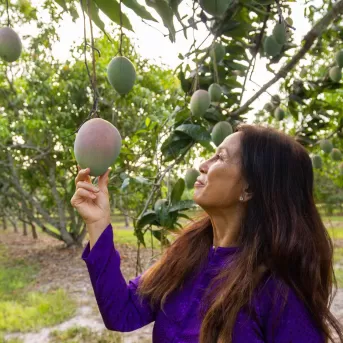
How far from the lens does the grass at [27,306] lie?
12.4 feet

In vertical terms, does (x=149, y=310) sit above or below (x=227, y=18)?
below

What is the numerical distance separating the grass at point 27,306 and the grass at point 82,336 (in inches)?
12.5

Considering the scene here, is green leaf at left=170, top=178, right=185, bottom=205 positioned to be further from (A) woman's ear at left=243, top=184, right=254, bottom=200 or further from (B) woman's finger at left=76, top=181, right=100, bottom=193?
(B) woman's finger at left=76, top=181, right=100, bottom=193

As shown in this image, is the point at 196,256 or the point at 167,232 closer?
the point at 196,256

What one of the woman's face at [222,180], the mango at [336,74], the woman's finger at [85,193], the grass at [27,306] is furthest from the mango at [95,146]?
the grass at [27,306]

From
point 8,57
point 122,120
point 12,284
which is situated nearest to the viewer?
point 8,57

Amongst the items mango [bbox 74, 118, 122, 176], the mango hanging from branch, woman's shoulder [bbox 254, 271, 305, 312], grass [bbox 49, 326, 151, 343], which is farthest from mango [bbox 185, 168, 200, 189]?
grass [bbox 49, 326, 151, 343]

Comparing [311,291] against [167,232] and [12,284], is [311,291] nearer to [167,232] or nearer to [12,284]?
[167,232]

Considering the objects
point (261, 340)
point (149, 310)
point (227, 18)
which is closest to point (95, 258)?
point (149, 310)

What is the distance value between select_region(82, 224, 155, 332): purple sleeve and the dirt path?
29 cm

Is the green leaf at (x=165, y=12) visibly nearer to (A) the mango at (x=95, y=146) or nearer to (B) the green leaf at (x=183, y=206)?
(A) the mango at (x=95, y=146)

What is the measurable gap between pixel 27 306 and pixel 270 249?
153 inches

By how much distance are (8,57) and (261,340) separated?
79 cm

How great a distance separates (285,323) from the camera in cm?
94
